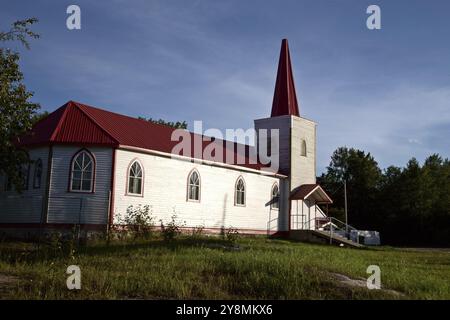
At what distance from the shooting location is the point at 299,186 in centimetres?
3272

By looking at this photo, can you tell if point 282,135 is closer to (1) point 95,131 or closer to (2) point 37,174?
(1) point 95,131

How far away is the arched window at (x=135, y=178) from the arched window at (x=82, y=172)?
176 centimetres

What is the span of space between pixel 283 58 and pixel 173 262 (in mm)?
26403

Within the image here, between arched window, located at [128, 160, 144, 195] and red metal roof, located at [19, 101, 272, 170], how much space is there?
97 centimetres

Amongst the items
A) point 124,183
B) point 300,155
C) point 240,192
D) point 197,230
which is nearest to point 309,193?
point 300,155

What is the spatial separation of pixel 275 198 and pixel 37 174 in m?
15.0

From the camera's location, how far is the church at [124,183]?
2164 centimetres

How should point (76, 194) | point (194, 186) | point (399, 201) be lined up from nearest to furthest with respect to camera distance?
point (76, 194), point (194, 186), point (399, 201)

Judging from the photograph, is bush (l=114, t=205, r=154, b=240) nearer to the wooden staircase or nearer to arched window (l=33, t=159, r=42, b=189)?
arched window (l=33, t=159, r=42, b=189)

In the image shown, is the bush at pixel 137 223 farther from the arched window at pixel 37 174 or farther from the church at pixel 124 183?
the arched window at pixel 37 174

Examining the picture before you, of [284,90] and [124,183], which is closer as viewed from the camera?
[124,183]

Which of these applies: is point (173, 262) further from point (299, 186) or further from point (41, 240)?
point (299, 186)

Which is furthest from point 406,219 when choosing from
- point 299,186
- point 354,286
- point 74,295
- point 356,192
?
point 74,295

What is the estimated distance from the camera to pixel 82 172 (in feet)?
71.9
